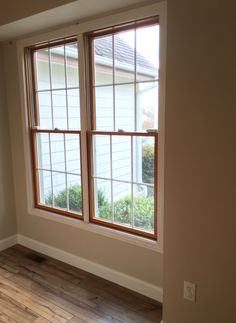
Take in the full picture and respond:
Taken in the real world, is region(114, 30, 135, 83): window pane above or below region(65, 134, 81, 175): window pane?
above

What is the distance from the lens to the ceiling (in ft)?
6.26

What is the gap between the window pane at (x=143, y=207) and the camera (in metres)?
2.18

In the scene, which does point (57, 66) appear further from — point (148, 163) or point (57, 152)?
point (148, 163)

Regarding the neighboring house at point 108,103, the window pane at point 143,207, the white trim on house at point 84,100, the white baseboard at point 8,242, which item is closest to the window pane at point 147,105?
the neighboring house at point 108,103

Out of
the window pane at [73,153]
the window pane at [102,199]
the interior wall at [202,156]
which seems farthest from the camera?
the window pane at [73,153]

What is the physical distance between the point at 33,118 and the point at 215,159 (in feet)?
6.71

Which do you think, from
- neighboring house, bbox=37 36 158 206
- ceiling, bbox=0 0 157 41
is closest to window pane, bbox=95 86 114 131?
neighboring house, bbox=37 36 158 206

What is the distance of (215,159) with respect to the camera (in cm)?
150

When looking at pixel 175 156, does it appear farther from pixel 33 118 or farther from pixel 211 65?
pixel 33 118

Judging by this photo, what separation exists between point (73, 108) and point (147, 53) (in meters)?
0.87

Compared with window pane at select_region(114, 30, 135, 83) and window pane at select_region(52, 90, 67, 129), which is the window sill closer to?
window pane at select_region(52, 90, 67, 129)

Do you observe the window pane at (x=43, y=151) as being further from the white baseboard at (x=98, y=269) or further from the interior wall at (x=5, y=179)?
the white baseboard at (x=98, y=269)

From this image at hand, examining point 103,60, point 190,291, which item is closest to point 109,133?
point 103,60

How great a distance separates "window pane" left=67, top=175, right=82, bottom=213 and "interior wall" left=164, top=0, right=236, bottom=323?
3.80ft
